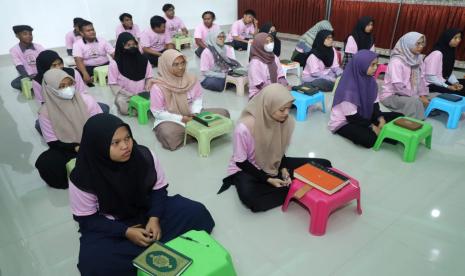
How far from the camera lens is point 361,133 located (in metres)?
3.24

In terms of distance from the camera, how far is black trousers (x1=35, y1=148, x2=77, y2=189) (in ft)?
8.55

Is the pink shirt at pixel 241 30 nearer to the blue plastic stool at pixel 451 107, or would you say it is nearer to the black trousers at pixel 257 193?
the blue plastic stool at pixel 451 107

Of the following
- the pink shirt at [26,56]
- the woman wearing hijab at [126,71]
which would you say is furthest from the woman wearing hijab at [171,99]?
the pink shirt at [26,56]

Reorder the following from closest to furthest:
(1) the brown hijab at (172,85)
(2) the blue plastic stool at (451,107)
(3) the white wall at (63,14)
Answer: (1) the brown hijab at (172,85), (2) the blue plastic stool at (451,107), (3) the white wall at (63,14)

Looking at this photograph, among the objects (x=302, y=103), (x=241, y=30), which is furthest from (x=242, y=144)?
(x=241, y=30)

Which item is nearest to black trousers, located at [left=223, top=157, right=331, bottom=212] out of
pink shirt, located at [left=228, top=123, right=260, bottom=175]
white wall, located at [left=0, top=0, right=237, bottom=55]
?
pink shirt, located at [left=228, top=123, right=260, bottom=175]

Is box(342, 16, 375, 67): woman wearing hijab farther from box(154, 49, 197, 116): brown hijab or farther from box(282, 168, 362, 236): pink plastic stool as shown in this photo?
box(282, 168, 362, 236): pink plastic stool

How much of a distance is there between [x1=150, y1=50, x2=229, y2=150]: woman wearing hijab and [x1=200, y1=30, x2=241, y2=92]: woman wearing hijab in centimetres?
154

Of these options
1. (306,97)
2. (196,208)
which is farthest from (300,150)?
(196,208)

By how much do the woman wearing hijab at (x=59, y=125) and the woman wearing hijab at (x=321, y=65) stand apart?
127 inches

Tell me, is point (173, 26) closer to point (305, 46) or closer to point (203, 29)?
point (203, 29)

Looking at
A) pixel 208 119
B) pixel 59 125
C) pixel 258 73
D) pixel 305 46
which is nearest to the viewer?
pixel 59 125

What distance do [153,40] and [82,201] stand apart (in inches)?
208

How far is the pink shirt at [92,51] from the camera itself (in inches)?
209
